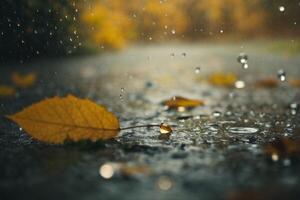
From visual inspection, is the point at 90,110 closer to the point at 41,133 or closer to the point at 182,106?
the point at 41,133

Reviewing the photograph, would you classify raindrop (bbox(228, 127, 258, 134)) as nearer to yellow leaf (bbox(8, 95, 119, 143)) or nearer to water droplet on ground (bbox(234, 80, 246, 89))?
yellow leaf (bbox(8, 95, 119, 143))

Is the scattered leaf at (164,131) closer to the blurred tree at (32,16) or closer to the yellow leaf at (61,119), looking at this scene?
the yellow leaf at (61,119)

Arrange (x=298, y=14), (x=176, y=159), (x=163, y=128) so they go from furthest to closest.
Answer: (x=298, y=14) → (x=163, y=128) → (x=176, y=159)

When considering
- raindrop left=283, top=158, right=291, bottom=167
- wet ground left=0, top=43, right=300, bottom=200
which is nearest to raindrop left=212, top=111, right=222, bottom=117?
wet ground left=0, top=43, right=300, bottom=200

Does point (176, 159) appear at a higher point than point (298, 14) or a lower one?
lower

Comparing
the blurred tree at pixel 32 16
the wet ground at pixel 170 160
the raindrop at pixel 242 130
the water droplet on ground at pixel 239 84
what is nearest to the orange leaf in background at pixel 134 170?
the wet ground at pixel 170 160

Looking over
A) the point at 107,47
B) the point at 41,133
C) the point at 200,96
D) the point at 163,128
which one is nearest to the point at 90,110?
the point at 41,133
